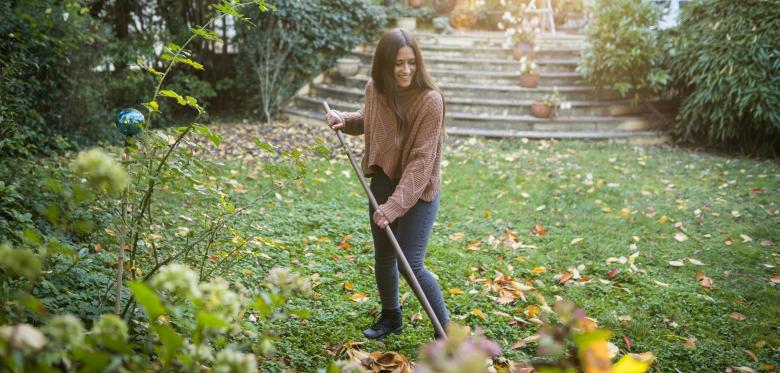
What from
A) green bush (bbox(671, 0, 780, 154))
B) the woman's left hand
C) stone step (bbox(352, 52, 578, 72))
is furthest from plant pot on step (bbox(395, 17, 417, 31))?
the woman's left hand

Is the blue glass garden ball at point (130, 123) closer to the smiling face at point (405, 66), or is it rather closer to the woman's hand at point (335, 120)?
the woman's hand at point (335, 120)

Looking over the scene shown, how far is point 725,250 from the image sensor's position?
4.52 meters

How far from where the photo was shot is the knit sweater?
2.62 meters

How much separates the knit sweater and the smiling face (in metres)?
0.09

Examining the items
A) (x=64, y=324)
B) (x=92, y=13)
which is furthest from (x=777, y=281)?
(x=92, y=13)

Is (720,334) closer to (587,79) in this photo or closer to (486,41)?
(587,79)

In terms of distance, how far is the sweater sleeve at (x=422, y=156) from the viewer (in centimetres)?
260

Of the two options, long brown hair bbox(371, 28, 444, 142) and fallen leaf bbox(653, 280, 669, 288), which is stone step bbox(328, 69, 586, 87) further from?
long brown hair bbox(371, 28, 444, 142)

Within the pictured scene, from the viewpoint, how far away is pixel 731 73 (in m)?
7.40

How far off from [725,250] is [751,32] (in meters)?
4.41

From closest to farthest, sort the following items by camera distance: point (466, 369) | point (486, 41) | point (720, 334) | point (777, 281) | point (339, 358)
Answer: point (466, 369), point (339, 358), point (720, 334), point (777, 281), point (486, 41)

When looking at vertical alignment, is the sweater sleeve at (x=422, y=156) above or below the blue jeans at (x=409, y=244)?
above

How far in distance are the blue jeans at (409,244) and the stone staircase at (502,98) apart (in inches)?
229

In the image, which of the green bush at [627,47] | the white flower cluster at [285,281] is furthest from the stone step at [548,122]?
the white flower cluster at [285,281]
